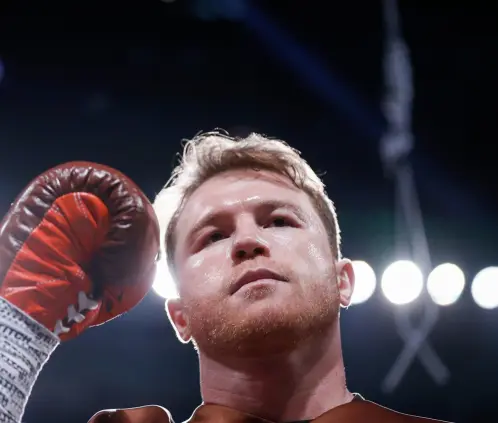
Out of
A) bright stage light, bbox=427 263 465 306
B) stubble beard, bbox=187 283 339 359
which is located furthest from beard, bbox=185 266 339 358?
bright stage light, bbox=427 263 465 306

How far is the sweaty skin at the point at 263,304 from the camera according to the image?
4.34 feet

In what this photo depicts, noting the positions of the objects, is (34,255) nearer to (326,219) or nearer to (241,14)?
(326,219)

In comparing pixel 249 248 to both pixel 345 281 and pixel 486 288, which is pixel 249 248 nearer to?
pixel 345 281

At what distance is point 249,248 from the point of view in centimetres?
138

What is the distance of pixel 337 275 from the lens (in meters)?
1.55

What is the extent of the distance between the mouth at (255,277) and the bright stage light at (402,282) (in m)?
2.94

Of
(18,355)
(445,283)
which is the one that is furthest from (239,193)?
(445,283)

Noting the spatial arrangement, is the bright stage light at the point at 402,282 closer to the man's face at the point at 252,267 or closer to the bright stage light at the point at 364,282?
the bright stage light at the point at 364,282

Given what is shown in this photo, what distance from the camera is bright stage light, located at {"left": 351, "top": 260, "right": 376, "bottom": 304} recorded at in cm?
424

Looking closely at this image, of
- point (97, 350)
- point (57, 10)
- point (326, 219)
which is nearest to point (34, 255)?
point (326, 219)

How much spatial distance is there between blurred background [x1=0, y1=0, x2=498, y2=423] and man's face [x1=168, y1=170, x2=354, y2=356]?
2.72 metres

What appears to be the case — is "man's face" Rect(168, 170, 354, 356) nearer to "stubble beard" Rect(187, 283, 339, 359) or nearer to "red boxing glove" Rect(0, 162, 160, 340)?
"stubble beard" Rect(187, 283, 339, 359)

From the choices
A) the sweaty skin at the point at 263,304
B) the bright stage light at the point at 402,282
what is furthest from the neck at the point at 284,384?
the bright stage light at the point at 402,282

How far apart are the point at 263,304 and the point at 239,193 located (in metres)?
0.31
